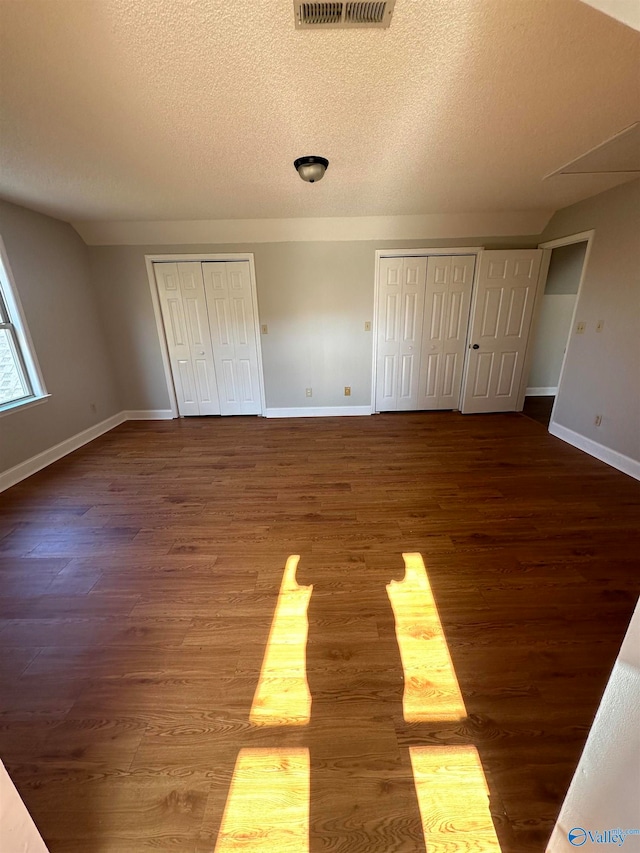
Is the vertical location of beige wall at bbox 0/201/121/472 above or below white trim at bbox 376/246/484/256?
below

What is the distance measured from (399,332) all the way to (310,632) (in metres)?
3.68

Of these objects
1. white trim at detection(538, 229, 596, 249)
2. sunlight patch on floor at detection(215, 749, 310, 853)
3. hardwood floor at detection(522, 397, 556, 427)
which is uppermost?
white trim at detection(538, 229, 596, 249)

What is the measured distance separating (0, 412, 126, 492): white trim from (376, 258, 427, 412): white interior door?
3.71 metres

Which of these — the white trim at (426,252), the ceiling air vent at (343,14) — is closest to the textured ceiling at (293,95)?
the ceiling air vent at (343,14)

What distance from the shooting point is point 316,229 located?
12.3ft

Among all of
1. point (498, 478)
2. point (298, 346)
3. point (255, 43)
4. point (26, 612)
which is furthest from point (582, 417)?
point (26, 612)

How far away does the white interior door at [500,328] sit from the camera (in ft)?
12.8

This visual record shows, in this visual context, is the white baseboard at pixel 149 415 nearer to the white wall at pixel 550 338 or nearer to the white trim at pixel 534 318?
the white trim at pixel 534 318

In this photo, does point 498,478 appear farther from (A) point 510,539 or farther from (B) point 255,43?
(B) point 255,43

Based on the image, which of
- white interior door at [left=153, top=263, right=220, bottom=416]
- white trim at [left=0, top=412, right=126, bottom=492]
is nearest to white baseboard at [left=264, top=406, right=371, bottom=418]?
white interior door at [left=153, top=263, right=220, bottom=416]

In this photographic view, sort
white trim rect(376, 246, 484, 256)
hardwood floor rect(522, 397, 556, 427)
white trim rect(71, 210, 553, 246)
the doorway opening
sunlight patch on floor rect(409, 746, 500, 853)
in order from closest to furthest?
1. sunlight patch on floor rect(409, 746, 500, 853)
2. white trim rect(71, 210, 553, 246)
3. white trim rect(376, 246, 484, 256)
4. hardwood floor rect(522, 397, 556, 427)
5. the doorway opening

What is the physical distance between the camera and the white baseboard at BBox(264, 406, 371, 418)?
448 centimetres

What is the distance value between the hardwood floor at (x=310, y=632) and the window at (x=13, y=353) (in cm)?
90

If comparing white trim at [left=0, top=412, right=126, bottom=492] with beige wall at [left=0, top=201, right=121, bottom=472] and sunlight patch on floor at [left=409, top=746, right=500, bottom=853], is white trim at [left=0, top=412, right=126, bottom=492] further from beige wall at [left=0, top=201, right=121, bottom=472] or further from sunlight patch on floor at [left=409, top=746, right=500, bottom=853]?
sunlight patch on floor at [left=409, top=746, right=500, bottom=853]
